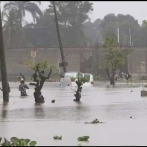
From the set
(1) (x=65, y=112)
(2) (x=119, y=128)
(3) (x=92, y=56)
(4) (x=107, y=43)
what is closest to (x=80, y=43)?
(3) (x=92, y=56)

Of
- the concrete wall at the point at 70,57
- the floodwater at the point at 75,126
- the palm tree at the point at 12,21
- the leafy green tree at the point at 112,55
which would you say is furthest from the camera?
the concrete wall at the point at 70,57

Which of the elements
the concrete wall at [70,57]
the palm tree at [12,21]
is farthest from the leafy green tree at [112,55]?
the palm tree at [12,21]

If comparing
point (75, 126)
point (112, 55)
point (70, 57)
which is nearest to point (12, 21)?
point (75, 126)

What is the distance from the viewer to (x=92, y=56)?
2324 inches

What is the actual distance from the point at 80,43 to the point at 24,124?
5402cm

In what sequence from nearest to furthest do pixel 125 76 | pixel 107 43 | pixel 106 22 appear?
pixel 107 43
pixel 125 76
pixel 106 22

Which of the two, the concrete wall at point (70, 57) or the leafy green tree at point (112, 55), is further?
the concrete wall at point (70, 57)

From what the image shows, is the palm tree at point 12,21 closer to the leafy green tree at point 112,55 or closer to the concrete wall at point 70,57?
the leafy green tree at point 112,55

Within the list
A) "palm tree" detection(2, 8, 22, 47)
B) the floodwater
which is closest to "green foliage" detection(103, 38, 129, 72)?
"palm tree" detection(2, 8, 22, 47)

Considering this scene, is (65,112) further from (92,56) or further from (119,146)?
(92,56)

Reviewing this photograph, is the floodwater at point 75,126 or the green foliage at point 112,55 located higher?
the green foliage at point 112,55

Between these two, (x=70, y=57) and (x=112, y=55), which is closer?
(x=112, y=55)

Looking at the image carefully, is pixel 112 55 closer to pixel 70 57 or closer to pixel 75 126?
pixel 70 57

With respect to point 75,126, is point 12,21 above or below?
above
